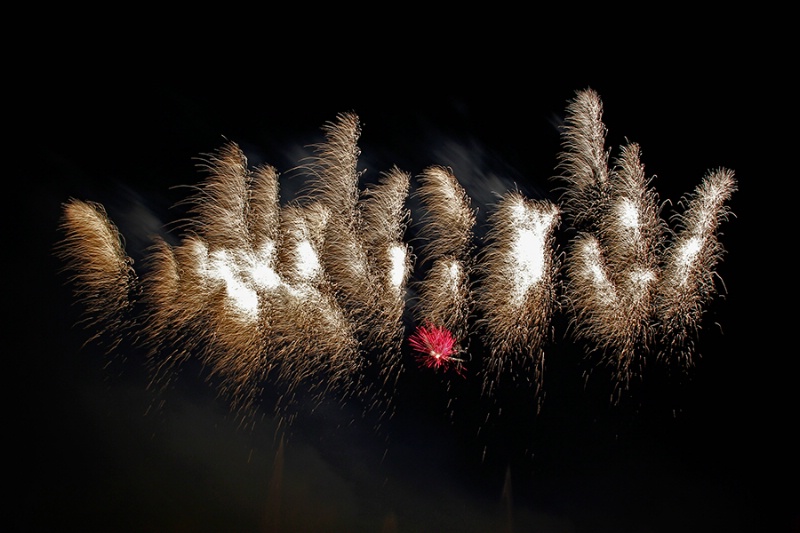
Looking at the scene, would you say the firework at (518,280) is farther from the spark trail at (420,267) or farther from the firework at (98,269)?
the firework at (98,269)

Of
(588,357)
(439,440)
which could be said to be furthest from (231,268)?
(588,357)

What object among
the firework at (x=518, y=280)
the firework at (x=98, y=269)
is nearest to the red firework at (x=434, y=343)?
the firework at (x=518, y=280)

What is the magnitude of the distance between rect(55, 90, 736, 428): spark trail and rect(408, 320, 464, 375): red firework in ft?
0.08

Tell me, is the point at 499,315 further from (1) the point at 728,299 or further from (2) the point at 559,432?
(1) the point at 728,299

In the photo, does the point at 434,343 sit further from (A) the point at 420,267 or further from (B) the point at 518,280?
(B) the point at 518,280

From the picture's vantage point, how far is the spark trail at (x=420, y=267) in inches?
209

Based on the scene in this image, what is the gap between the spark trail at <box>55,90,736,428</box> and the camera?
5.30 m

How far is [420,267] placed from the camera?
223 inches

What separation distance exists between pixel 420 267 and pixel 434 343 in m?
0.88

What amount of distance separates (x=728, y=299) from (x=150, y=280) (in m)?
7.21

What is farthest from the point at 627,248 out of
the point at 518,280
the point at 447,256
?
the point at 447,256

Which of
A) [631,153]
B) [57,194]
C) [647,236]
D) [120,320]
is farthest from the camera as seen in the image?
[57,194]

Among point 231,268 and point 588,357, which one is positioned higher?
point 588,357

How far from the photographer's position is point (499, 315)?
5.45 metres
